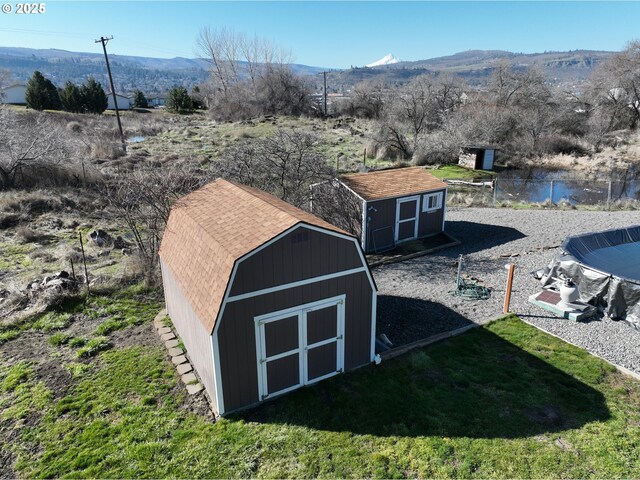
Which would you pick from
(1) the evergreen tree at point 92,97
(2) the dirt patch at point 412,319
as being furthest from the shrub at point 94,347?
(1) the evergreen tree at point 92,97

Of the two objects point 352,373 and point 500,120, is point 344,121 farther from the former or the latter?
point 352,373

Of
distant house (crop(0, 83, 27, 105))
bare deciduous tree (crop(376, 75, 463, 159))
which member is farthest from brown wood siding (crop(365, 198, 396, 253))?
distant house (crop(0, 83, 27, 105))

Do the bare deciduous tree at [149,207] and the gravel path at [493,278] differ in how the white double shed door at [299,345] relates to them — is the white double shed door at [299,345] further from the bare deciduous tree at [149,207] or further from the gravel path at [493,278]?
the bare deciduous tree at [149,207]

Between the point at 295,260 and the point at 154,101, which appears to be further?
the point at 154,101

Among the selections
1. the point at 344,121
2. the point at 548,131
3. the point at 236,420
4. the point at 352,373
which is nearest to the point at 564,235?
the point at 352,373

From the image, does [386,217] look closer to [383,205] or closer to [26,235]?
[383,205]

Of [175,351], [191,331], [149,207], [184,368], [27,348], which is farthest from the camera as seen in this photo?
[149,207]

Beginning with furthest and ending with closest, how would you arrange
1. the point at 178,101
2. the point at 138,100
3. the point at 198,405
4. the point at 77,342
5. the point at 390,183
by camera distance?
the point at 138,100 < the point at 178,101 < the point at 390,183 < the point at 77,342 < the point at 198,405

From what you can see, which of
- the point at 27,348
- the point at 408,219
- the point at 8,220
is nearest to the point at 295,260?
the point at 27,348
